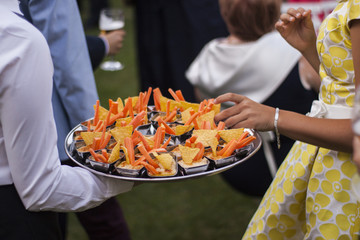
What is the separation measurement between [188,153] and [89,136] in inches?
11.5

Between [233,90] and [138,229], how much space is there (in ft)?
3.52

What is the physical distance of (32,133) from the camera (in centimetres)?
109

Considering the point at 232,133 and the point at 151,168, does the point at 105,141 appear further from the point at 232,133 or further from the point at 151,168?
the point at 232,133

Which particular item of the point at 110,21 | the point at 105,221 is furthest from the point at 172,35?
the point at 105,221

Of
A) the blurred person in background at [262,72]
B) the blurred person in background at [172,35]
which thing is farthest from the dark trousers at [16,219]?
the blurred person in background at [172,35]

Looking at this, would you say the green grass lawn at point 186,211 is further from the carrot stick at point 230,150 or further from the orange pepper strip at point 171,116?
the carrot stick at point 230,150

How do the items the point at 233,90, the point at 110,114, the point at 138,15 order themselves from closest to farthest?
the point at 110,114 → the point at 233,90 → the point at 138,15

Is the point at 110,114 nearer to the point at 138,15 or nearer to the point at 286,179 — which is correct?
the point at 286,179

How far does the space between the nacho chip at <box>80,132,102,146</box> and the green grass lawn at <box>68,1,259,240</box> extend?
5.13 ft

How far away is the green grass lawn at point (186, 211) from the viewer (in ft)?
9.00

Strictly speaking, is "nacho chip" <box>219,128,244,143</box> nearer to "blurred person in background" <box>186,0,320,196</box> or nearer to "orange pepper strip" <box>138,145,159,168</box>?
"orange pepper strip" <box>138,145,159,168</box>

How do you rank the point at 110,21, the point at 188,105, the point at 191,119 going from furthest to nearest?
the point at 110,21
the point at 188,105
the point at 191,119

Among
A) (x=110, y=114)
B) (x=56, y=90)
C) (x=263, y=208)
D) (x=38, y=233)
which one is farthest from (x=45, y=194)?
(x=263, y=208)

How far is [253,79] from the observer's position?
228cm
